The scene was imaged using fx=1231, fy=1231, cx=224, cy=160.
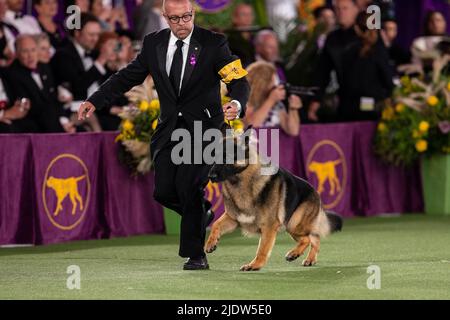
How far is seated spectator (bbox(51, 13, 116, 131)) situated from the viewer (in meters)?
13.3

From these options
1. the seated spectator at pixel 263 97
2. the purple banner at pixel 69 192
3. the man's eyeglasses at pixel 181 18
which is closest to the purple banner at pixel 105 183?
the purple banner at pixel 69 192

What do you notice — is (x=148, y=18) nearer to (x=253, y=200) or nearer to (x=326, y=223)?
(x=326, y=223)

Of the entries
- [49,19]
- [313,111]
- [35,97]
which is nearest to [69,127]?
[35,97]

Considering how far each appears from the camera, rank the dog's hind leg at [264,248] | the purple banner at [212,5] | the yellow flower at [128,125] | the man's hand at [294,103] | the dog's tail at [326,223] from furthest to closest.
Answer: the purple banner at [212,5], the man's hand at [294,103], the yellow flower at [128,125], the dog's tail at [326,223], the dog's hind leg at [264,248]

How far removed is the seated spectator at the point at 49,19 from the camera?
1373 centimetres

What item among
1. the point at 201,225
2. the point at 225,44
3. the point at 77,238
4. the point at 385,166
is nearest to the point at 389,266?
the point at 201,225

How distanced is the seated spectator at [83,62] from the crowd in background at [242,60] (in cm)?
1

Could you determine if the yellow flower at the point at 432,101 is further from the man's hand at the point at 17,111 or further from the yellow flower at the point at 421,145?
the man's hand at the point at 17,111

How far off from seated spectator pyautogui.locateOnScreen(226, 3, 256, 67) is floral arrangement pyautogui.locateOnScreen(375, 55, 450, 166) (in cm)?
176

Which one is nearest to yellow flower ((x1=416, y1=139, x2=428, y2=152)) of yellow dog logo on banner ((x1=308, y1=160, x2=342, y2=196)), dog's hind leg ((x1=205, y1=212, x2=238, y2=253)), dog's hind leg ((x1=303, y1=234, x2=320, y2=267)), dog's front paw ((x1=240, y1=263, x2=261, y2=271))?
yellow dog logo on banner ((x1=308, y1=160, x2=342, y2=196))

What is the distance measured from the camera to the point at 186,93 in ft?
29.2

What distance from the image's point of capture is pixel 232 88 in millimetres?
8836

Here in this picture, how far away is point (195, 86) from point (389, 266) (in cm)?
207

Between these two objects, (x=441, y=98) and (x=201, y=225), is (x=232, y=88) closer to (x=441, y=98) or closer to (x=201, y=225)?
(x=201, y=225)
